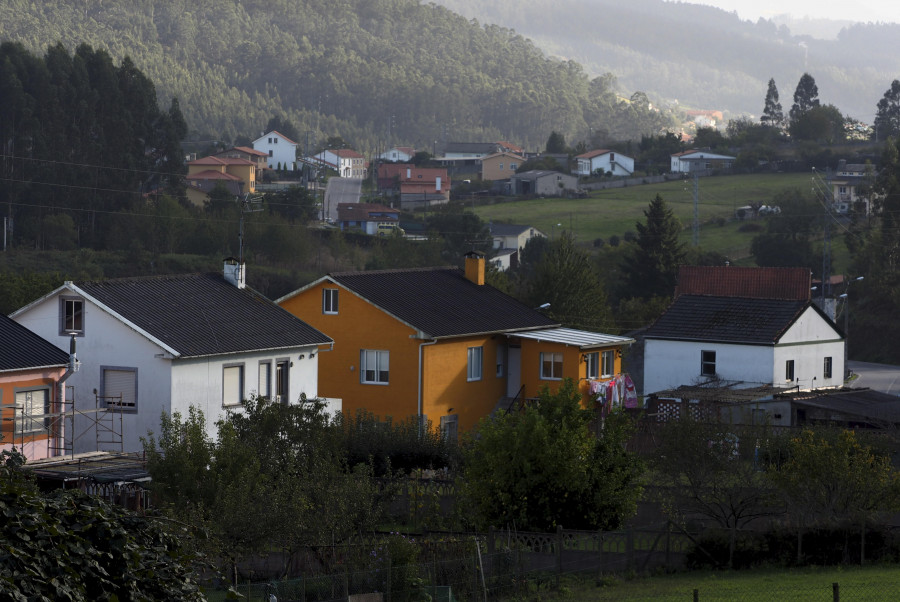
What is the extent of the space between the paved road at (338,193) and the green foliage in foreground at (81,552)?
119 m

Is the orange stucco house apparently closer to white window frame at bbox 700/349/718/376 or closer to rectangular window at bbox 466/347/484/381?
rectangular window at bbox 466/347/484/381

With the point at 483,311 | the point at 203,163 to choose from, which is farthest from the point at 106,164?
the point at 483,311

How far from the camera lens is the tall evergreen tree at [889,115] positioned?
559ft

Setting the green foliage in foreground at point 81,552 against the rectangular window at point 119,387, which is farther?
the rectangular window at point 119,387

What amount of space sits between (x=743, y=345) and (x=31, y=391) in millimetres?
30028

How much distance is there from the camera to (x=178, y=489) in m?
22.8

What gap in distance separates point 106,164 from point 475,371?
69.1 meters

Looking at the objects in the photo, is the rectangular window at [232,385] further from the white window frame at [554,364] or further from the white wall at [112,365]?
the white window frame at [554,364]

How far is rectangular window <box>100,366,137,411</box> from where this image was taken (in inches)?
1369

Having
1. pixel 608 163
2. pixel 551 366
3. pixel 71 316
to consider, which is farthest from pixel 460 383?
pixel 608 163

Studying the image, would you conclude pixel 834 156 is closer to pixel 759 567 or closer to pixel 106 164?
pixel 106 164

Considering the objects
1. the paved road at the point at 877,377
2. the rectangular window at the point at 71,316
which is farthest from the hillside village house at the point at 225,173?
the rectangular window at the point at 71,316

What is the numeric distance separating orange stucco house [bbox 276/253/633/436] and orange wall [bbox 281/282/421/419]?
3cm

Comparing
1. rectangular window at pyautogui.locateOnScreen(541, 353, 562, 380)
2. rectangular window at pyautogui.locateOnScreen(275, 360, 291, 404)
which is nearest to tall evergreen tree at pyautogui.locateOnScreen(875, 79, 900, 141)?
rectangular window at pyautogui.locateOnScreen(541, 353, 562, 380)
